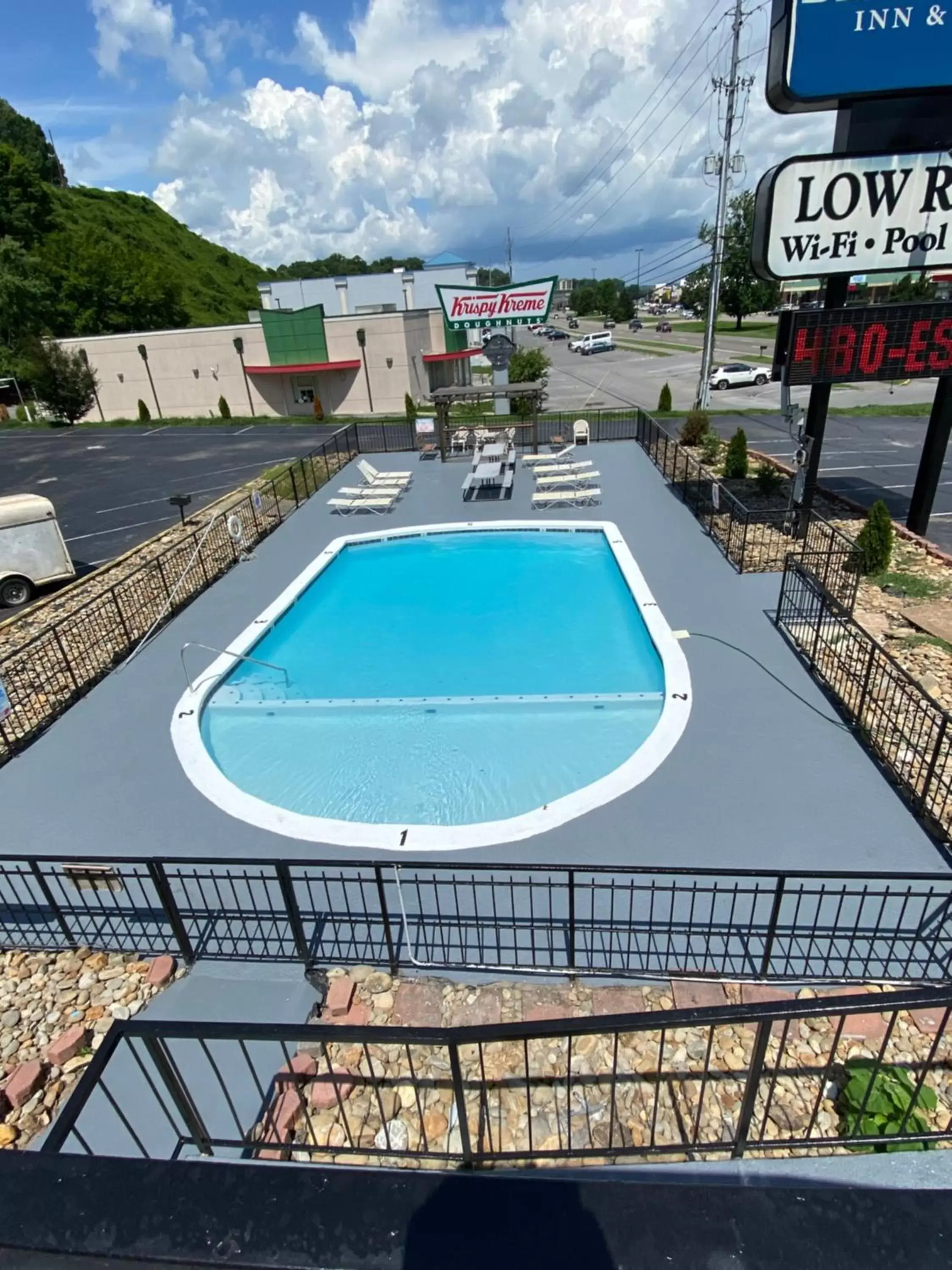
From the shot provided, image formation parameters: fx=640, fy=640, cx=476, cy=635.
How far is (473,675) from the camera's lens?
1040 centimetres

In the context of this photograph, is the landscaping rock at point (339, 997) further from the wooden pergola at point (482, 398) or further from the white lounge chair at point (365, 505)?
the wooden pergola at point (482, 398)

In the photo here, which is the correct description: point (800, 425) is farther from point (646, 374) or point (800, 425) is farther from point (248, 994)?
point (646, 374)

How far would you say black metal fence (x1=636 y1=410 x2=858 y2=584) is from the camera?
11297mm

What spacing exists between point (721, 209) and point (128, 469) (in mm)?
28021

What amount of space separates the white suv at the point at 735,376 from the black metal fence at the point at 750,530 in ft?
65.7

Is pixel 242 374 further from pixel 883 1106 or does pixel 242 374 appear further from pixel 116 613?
pixel 883 1106

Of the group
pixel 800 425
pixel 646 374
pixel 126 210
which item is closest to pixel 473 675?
pixel 800 425

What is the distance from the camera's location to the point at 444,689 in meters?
10.1

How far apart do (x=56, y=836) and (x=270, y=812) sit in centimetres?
232

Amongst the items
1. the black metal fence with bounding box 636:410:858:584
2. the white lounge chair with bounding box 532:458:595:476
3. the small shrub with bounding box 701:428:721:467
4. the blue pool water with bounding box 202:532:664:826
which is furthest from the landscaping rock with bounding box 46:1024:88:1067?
the small shrub with bounding box 701:428:721:467

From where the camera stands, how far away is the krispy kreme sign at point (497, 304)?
69.2 ft

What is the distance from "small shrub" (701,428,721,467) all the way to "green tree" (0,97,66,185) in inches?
4167

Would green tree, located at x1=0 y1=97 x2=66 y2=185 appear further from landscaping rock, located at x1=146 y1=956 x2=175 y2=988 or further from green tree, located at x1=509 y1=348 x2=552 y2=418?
landscaping rock, located at x1=146 y1=956 x2=175 y2=988

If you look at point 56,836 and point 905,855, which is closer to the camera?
point 905,855
